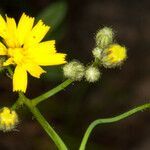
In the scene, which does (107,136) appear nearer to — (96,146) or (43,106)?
(96,146)

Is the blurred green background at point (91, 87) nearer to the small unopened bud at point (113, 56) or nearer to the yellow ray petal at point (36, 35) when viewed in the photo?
the yellow ray petal at point (36, 35)

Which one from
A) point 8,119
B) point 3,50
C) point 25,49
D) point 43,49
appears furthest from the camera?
point 25,49

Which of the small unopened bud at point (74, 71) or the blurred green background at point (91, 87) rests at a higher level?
the blurred green background at point (91, 87)

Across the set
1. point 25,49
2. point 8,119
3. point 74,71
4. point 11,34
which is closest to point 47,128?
point 8,119

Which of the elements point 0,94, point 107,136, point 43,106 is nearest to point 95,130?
point 107,136

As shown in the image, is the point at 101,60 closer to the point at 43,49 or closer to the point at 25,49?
the point at 43,49

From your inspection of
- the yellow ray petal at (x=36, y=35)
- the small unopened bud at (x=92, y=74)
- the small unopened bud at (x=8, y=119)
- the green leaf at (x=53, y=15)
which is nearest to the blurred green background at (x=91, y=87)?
the green leaf at (x=53, y=15)

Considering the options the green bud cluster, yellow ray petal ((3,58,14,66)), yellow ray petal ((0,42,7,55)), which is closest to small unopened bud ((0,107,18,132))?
yellow ray petal ((3,58,14,66))
